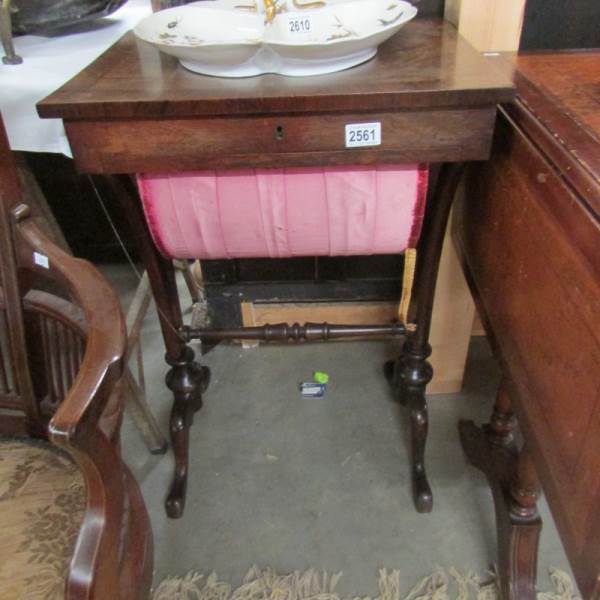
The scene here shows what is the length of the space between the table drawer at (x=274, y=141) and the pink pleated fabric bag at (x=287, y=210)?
0.08 metres

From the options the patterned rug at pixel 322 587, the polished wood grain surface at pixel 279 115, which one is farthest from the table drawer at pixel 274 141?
the patterned rug at pixel 322 587

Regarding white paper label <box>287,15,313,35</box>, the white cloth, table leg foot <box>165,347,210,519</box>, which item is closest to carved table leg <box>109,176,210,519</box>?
table leg foot <box>165,347,210,519</box>

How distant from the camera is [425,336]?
3.96 feet

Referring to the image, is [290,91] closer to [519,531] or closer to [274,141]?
[274,141]

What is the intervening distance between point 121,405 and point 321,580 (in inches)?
24.3

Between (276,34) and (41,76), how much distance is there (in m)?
0.61

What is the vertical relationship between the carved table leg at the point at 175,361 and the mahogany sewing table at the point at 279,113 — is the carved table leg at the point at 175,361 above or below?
below

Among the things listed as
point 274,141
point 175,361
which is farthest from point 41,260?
point 175,361

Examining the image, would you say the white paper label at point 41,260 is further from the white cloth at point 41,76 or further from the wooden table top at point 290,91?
the white cloth at point 41,76

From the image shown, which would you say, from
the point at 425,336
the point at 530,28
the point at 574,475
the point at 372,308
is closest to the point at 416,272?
the point at 425,336

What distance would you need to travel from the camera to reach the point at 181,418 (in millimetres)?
1270

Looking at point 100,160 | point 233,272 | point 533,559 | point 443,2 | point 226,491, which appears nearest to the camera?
point 100,160

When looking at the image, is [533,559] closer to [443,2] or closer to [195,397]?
[195,397]

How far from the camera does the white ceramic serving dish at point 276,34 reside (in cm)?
80
